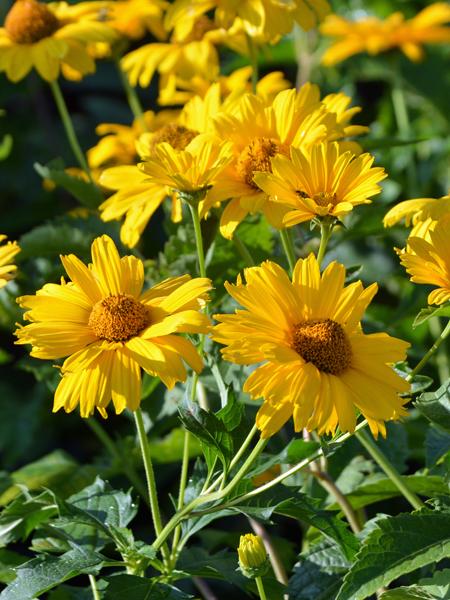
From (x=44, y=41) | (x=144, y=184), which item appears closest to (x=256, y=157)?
(x=144, y=184)

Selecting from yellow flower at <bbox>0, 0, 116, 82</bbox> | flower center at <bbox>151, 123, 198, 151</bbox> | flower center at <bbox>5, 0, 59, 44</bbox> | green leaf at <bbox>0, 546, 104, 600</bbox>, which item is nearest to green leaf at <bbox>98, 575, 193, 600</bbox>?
green leaf at <bbox>0, 546, 104, 600</bbox>

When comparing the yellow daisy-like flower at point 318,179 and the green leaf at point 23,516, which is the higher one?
the yellow daisy-like flower at point 318,179

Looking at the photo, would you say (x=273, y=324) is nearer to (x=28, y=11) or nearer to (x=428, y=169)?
(x=28, y=11)

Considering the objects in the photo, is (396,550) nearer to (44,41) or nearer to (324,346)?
(324,346)

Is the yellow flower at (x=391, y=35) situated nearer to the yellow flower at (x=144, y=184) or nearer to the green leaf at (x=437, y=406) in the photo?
the yellow flower at (x=144, y=184)

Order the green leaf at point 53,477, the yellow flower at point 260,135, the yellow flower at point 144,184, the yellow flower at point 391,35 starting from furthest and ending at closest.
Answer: the yellow flower at point 391,35 < the green leaf at point 53,477 < the yellow flower at point 144,184 < the yellow flower at point 260,135

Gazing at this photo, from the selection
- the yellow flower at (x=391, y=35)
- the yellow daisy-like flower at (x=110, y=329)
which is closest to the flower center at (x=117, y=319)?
the yellow daisy-like flower at (x=110, y=329)

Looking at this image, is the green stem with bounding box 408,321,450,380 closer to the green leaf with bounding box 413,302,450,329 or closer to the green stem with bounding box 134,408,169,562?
the green leaf with bounding box 413,302,450,329
